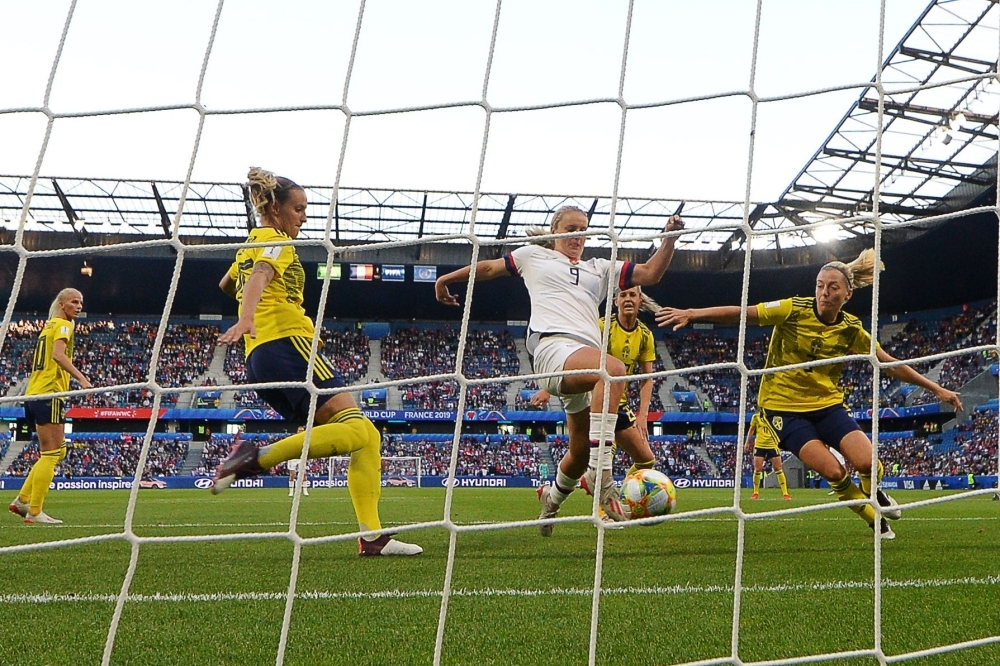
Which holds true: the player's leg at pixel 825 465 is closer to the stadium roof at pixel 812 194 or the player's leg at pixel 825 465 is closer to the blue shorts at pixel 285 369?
the blue shorts at pixel 285 369

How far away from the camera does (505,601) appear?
108 inches

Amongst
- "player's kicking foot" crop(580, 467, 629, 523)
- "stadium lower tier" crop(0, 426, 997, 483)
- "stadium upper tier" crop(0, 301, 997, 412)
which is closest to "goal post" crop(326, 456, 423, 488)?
"stadium lower tier" crop(0, 426, 997, 483)

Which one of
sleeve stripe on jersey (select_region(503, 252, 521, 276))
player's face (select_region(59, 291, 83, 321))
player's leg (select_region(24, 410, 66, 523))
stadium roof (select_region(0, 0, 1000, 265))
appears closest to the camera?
sleeve stripe on jersey (select_region(503, 252, 521, 276))

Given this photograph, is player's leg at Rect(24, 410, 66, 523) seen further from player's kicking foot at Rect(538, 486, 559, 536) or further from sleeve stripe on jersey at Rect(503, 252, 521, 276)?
sleeve stripe on jersey at Rect(503, 252, 521, 276)

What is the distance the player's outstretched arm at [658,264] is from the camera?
331 centimetres

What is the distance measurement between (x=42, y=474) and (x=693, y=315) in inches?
192

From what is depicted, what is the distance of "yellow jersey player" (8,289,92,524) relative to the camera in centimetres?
529

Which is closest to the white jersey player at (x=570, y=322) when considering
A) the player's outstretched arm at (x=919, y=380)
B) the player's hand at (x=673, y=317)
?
the player's hand at (x=673, y=317)

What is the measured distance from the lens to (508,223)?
2381 centimetres

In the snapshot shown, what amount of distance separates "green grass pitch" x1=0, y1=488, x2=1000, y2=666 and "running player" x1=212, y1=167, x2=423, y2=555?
1.14ft

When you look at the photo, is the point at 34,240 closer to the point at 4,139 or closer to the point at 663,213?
the point at 663,213

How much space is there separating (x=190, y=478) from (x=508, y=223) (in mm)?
10652

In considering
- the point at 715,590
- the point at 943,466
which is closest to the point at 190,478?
the point at 943,466

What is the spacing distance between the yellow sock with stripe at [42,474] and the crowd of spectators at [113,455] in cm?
1624
